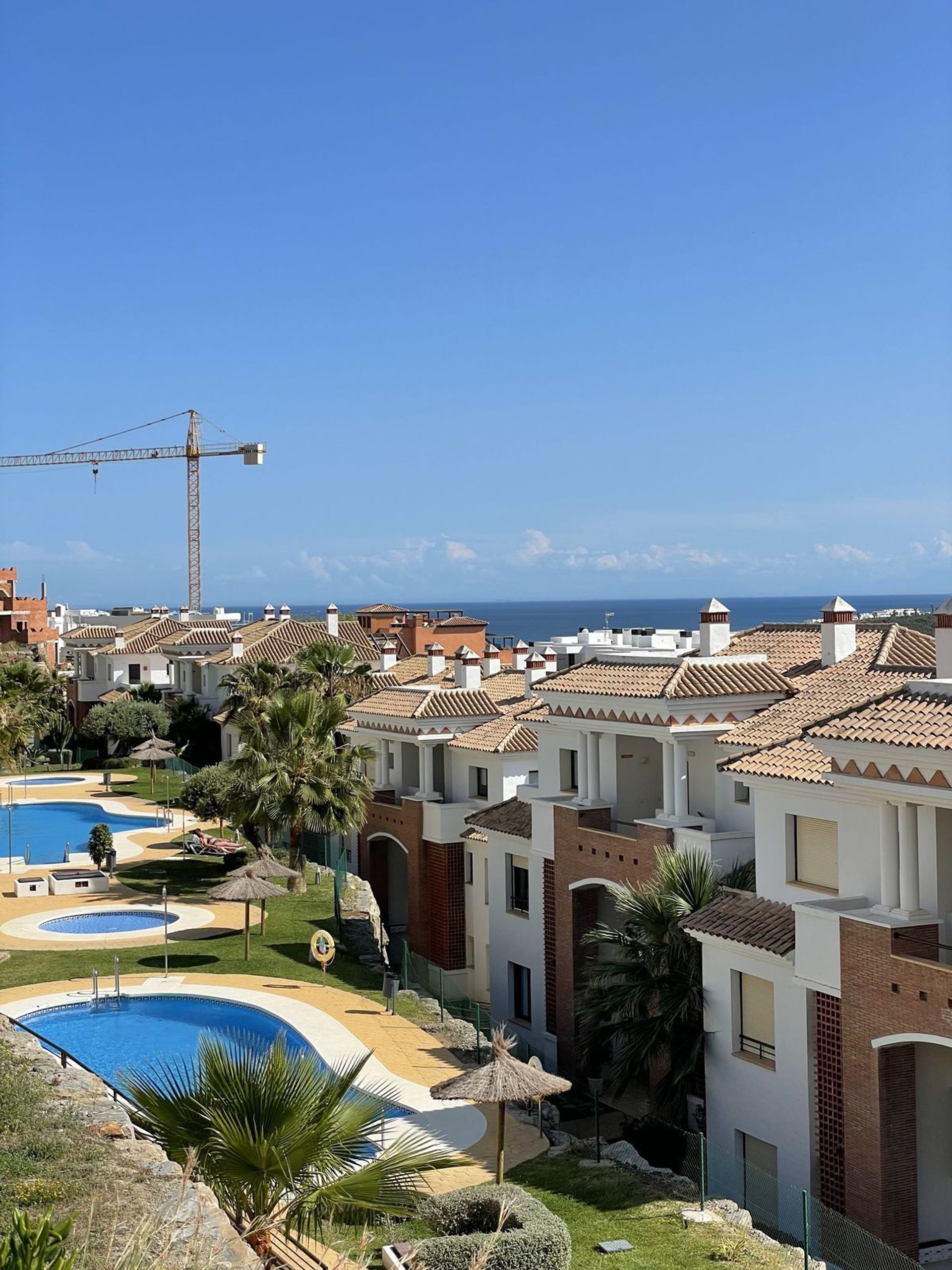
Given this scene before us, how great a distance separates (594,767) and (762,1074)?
9950mm

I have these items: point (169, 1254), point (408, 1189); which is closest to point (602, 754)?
point (408, 1189)

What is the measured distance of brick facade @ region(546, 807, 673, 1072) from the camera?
29359 mm

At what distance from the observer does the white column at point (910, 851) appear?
1872cm

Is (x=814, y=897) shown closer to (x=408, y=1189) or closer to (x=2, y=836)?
(x=408, y=1189)

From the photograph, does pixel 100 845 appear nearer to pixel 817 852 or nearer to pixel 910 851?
pixel 817 852

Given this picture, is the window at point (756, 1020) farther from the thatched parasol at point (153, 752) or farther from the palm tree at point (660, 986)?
the thatched parasol at point (153, 752)

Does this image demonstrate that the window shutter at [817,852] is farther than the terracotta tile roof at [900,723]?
Yes

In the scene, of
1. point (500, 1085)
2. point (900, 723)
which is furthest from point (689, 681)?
point (500, 1085)

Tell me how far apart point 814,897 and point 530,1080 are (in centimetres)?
652

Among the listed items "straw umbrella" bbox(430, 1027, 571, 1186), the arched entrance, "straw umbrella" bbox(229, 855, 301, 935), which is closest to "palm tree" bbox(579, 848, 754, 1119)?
"straw umbrella" bbox(430, 1027, 571, 1186)

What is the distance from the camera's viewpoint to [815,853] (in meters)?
22.1

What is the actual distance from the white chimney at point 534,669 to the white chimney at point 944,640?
2239 centimetres

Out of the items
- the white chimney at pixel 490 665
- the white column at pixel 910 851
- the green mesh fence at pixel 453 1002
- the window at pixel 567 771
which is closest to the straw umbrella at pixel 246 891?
the green mesh fence at pixel 453 1002

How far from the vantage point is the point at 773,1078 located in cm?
2144
